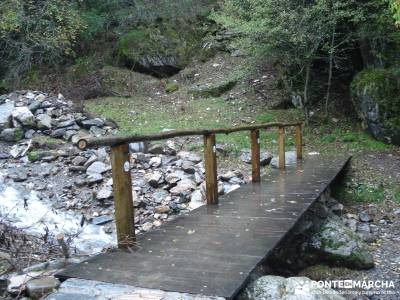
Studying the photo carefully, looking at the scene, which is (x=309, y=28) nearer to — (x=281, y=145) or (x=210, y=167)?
(x=281, y=145)

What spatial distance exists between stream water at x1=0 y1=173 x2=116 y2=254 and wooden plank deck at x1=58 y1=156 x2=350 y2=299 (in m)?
2.07

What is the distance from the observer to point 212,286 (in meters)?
2.95

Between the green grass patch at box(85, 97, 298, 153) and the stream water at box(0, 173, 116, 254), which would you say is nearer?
the stream water at box(0, 173, 116, 254)

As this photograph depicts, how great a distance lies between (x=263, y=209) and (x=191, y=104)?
9.51 m

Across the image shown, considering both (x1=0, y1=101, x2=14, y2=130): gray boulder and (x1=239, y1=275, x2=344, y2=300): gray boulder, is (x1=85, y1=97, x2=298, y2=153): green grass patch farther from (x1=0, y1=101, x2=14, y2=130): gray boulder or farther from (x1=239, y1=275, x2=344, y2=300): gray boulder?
(x1=239, y1=275, x2=344, y2=300): gray boulder

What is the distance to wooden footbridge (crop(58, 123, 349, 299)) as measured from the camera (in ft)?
10.2

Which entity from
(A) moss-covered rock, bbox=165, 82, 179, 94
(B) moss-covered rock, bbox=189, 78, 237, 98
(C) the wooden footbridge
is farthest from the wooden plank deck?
(A) moss-covered rock, bbox=165, 82, 179, 94

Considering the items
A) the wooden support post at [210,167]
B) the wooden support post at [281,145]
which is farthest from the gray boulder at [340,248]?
the wooden support post at [281,145]

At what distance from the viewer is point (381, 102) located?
1055 cm

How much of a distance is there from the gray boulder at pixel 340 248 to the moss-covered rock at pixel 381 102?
605 centimetres

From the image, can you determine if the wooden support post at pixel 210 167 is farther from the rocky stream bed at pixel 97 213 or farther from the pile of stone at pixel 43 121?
the pile of stone at pixel 43 121

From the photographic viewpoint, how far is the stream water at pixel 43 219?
6430mm

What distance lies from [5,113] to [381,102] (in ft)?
32.0

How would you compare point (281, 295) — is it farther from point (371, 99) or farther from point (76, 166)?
point (371, 99)
